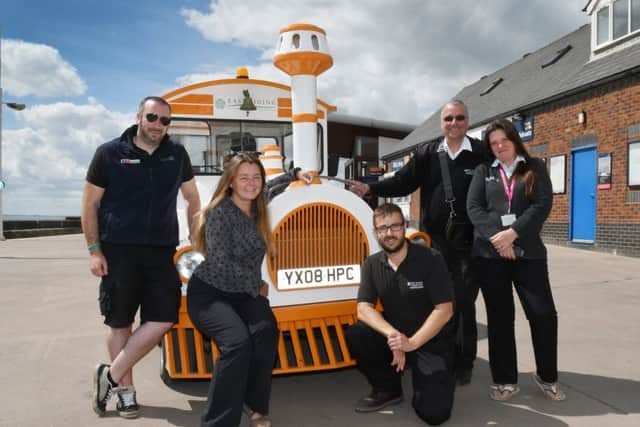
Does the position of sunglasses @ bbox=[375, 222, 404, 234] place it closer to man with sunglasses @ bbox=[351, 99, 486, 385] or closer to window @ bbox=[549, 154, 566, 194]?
man with sunglasses @ bbox=[351, 99, 486, 385]

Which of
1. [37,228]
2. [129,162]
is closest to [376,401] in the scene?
[129,162]

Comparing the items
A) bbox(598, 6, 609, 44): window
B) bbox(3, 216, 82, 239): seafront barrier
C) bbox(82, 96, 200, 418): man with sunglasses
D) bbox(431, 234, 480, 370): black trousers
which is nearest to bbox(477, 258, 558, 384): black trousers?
bbox(431, 234, 480, 370): black trousers

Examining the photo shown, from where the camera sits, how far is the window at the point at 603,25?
38.1ft

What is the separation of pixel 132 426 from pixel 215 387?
706 millimetres

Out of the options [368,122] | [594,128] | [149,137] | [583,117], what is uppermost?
[368,122]

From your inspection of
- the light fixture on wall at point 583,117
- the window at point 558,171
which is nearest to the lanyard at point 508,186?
the light fixture on wall at point 583,117

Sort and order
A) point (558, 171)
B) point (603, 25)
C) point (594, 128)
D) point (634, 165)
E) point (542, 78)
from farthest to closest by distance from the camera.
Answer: point (542, 78) < point (558, 171) < point (603, 25) < point (594, 128) < point (634, 165)

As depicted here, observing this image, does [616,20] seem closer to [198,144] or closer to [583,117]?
[583,117]

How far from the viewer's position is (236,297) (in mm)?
2639

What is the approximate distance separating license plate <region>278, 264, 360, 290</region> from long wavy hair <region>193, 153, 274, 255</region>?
0.32 m

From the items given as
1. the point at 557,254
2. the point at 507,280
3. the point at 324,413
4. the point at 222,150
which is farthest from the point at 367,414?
the point at 557,254

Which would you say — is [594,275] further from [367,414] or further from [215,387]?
[215,387]

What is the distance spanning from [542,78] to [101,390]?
14.2 meters

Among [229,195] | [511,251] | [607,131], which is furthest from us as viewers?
[607,131]
